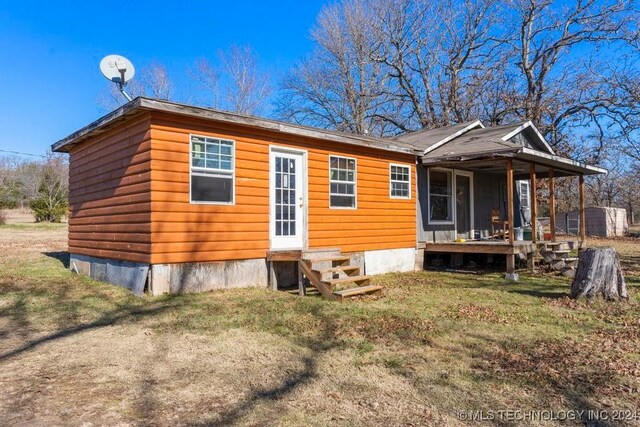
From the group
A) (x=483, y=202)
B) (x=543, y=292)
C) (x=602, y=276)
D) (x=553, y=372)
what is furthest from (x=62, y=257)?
(x=602, y=276)

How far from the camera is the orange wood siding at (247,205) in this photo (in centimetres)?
709

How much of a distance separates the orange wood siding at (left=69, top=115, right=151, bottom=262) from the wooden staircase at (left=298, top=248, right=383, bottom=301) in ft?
8.56

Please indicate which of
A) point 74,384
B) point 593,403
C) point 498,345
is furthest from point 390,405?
point 74,384

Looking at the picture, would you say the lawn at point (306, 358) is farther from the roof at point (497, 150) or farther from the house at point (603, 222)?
the house at point (603, 222)

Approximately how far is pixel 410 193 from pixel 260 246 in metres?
4.87

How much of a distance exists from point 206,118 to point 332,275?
364cm

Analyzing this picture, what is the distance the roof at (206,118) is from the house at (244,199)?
0.07 ft

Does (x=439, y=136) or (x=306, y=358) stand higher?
(x=439, y=136)

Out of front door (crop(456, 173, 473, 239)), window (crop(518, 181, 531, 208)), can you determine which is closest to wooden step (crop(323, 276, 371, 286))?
front door (crop(456, 173, 473, 239))

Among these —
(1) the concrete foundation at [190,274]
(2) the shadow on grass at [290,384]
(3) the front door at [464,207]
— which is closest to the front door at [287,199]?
(1) the concrete foundation at [190,274]

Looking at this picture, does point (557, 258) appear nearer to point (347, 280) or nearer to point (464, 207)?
point (464, 207)

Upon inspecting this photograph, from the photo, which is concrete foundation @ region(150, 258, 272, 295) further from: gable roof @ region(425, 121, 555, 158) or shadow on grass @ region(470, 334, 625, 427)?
gable roof @ region(425, 121, 555, 158)

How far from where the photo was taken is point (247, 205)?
808 cm

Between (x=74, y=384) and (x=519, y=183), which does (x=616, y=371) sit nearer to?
(x=74, y=384)
